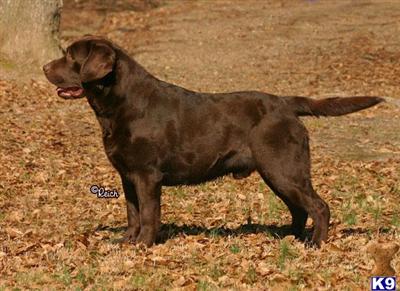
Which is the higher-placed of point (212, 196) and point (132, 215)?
point (132, 215)

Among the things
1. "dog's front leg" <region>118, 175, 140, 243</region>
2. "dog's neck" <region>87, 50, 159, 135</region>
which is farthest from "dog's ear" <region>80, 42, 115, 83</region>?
"dog's front leg" <region>118, 175, 140, 243</region>

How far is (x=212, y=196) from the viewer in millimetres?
10195

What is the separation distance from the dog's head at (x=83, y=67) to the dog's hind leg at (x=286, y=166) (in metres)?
1.51

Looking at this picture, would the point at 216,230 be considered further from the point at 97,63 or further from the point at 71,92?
the point at 97,63

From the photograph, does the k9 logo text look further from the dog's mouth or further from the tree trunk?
the tree trunk

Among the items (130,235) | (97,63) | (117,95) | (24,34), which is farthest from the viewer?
(24,34)

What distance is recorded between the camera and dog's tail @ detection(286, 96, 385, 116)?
7711mm

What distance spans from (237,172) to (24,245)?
7.02ft

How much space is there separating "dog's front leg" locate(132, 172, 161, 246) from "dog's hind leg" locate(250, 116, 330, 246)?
99 centimetres

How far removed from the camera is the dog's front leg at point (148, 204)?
729 cm

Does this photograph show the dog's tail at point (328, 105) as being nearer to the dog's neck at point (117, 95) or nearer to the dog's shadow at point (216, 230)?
the dog's shadow at point (216, 230)

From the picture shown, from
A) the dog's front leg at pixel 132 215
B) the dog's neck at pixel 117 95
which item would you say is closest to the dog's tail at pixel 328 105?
the dog's neck at pixel 117 95

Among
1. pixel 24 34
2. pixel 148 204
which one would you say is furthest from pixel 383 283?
pixel 24 34

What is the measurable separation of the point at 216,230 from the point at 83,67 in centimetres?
222
